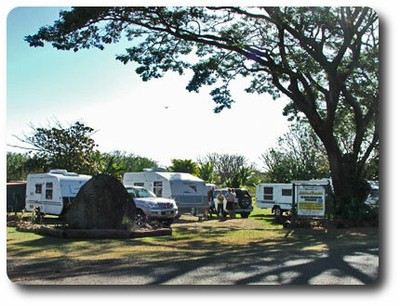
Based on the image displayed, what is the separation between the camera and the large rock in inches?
554

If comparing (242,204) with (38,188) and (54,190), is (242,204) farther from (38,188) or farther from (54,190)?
(38,188)

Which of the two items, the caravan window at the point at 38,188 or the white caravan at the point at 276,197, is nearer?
the caravan window at the point at 38,188

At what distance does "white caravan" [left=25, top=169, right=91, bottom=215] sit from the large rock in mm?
5450

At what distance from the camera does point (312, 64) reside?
1992 centimetres

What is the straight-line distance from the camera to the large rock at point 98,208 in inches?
554

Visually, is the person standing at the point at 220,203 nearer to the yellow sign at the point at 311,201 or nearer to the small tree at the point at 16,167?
the yellow sign at the point at 311,201

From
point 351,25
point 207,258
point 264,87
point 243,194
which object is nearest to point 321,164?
point 243,194

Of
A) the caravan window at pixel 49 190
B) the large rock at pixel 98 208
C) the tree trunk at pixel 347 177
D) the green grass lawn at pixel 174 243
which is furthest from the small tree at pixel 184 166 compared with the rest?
the large rock at pixel 98 208

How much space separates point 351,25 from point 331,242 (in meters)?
7.95

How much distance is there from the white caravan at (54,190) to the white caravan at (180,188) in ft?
13.5

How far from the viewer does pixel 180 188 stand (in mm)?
23391

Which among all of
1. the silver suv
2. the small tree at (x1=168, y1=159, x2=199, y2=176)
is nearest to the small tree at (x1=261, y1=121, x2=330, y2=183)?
the small tree at (x1=168, y1=159, x2=199, y2=176)

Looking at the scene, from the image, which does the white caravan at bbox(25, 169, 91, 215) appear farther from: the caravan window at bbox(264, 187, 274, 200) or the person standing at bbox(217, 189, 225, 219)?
the caravan window at bbox(264, 187, 274, 200)

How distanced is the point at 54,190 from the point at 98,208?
6.53m
